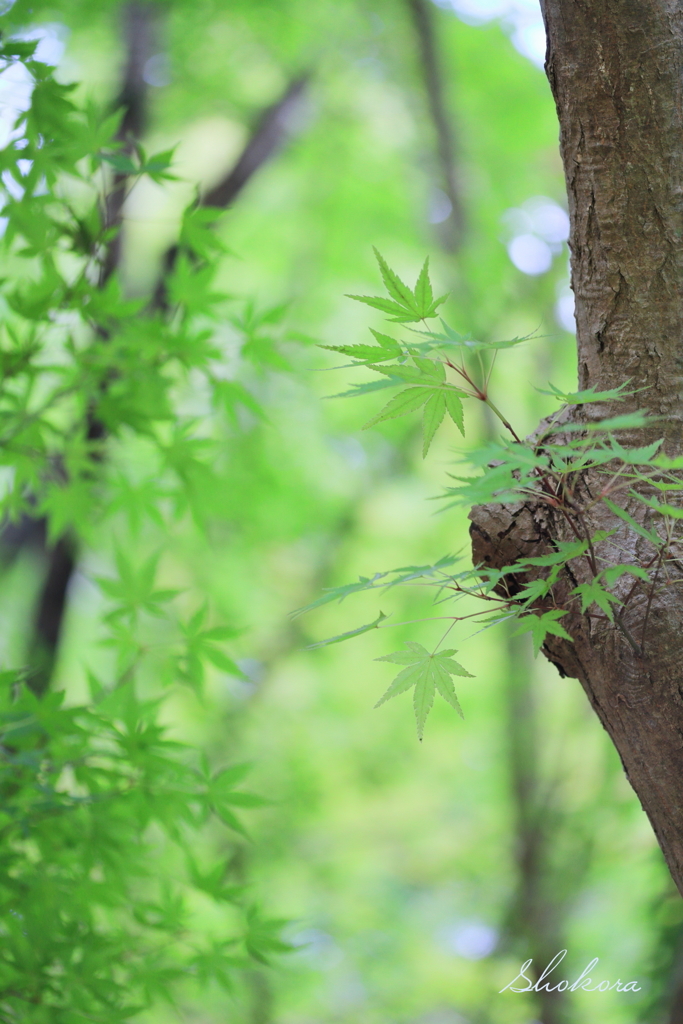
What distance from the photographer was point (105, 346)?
3.26ft

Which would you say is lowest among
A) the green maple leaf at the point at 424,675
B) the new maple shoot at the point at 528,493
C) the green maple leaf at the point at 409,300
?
the green maple leaf at the point at 424,675

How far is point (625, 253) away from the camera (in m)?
0.57

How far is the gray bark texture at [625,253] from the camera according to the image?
551 mm

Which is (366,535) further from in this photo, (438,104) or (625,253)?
(625,253)

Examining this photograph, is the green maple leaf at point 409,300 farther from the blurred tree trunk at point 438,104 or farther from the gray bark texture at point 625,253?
the blurred tree trunk at point 438,104

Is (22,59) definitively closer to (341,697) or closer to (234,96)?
(234,96)

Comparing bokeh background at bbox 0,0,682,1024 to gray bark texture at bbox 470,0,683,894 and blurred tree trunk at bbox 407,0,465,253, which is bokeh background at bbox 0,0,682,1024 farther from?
gray bark texture at bbox 470,0,683,894

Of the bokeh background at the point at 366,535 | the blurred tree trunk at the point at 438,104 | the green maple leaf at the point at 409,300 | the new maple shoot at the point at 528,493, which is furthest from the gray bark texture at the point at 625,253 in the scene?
the blurred tree trunk at the point at 438,104

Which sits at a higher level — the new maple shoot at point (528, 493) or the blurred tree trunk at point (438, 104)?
the blurred tree trunk at point (438, 104)

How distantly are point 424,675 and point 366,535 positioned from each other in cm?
281

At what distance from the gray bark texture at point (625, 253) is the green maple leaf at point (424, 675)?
4.1 inches

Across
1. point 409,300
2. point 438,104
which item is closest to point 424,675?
point 409,300

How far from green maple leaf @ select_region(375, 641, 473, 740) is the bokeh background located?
5.04 feet

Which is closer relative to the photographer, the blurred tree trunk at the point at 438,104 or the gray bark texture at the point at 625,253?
the gray bark texture at the point at 625,253
